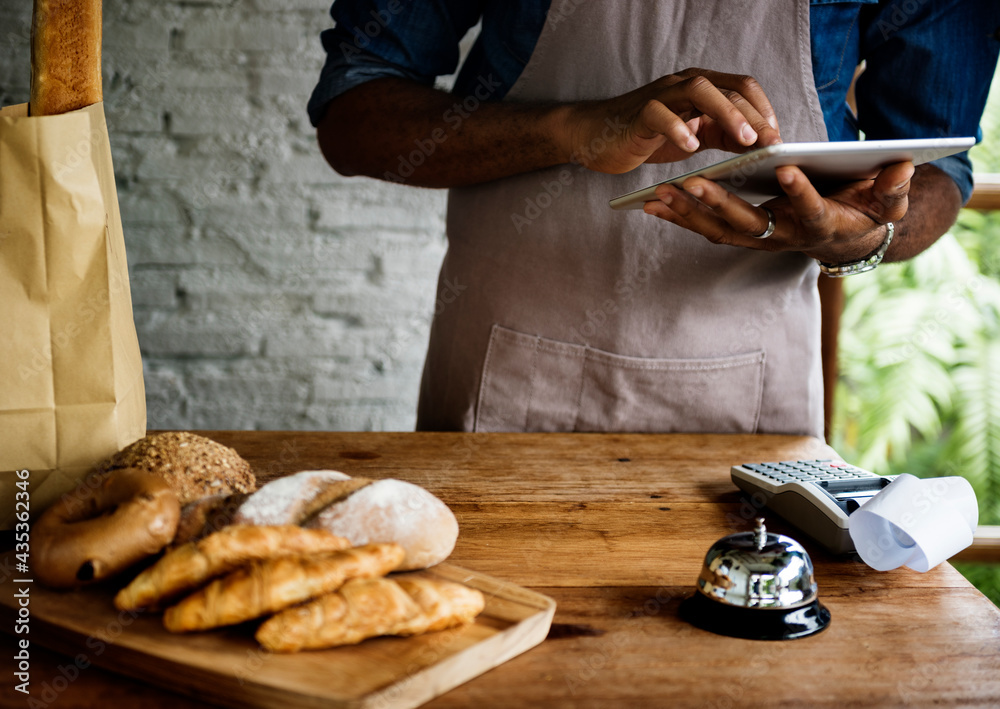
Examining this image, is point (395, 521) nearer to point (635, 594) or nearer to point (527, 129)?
point (635, 594)

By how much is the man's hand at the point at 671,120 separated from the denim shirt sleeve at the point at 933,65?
17.6 inches

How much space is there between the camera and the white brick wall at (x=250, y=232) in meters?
2.03

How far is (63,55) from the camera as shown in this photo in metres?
0.71

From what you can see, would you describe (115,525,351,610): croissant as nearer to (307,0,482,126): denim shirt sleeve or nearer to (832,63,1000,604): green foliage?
(307,0,482,126): denim shirt sleeve

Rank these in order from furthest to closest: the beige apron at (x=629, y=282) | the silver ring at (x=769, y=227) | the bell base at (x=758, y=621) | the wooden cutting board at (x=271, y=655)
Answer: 1. the beige apron at (x=629, y=282)
2. the silver ring at (x=769, y=227)
3. the bell base at (x=758, y=621)
4. the wooden cutting board at (x=271, y=655)

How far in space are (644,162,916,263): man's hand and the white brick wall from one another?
1.25m

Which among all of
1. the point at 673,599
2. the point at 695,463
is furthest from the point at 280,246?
the point at 673,599

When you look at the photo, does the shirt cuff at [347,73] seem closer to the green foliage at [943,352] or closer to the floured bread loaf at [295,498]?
the floured bread loaf at [295,498]

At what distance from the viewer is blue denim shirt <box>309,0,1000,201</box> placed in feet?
4.03

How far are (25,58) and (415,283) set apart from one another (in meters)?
1.11

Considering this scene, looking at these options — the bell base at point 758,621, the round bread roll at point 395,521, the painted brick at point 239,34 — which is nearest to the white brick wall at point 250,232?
the painted brick at point 239,34

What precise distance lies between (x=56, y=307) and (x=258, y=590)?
368 millimetres

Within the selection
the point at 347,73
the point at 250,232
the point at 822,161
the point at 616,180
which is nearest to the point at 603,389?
the point at 616,180

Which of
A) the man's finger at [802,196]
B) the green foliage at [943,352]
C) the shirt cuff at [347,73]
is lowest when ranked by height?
the green foliage at [943,352]
